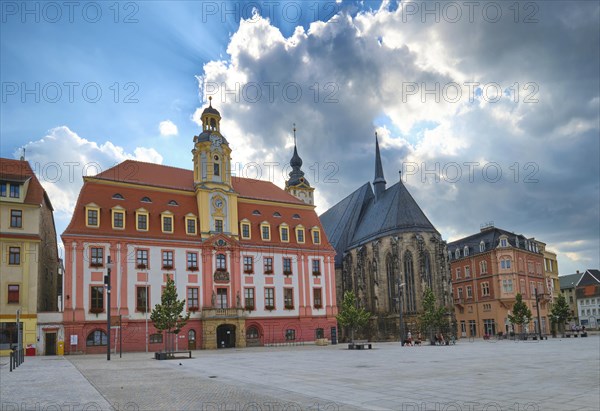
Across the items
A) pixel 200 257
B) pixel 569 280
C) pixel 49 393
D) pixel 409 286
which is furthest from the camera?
pixel 569 280

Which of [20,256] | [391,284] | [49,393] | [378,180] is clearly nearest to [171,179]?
[20,256]

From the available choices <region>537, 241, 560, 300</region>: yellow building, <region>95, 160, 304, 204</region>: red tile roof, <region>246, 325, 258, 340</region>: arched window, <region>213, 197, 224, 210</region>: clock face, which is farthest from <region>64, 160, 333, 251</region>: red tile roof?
<region>537, 241, 560, 300</region>: yellow building

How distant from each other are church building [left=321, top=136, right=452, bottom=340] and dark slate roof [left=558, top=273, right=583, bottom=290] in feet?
219

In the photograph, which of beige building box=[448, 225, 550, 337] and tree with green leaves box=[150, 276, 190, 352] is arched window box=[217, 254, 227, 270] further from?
beige building box=[448, 225, 550, 337]

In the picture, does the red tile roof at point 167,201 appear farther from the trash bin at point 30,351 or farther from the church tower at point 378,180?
the church tower at point 378,180

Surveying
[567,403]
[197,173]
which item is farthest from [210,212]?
[567,403]

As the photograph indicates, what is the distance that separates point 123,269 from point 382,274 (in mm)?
36098

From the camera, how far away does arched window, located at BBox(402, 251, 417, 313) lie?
238ft

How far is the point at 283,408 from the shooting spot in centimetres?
1314

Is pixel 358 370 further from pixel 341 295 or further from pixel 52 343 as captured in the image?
pixel 341 295

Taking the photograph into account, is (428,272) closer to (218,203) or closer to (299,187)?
(299,187)

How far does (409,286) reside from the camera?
73.4 m

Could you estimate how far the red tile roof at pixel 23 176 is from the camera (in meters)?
48.0

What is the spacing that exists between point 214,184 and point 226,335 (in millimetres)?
15640
